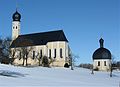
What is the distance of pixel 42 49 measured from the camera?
108625 mm

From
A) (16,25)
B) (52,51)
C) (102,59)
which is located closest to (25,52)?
(52,51)

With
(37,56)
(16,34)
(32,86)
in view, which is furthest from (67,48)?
(32,86)

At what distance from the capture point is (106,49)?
112188mm

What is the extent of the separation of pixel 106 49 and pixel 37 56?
2223 cm

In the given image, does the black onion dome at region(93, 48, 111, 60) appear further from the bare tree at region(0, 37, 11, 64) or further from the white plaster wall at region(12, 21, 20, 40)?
the bare tree at region(0, 37, 11, 64)

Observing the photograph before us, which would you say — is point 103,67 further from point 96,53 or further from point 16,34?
point 16,34

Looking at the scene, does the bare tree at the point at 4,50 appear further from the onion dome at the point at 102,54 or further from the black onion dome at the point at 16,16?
the onion dome at the point at 102,54

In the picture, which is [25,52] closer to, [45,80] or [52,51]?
[52,51]

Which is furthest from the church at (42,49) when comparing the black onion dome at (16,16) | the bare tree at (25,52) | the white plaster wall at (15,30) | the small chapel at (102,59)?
the small chapel at (102,59)

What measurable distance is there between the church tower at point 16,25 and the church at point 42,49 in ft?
11.5

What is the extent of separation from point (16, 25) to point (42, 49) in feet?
50.2

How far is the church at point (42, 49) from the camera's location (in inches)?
4055

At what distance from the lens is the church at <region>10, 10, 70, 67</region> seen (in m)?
103

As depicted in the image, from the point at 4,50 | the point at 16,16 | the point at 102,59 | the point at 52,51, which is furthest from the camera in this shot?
the point at 16,16
